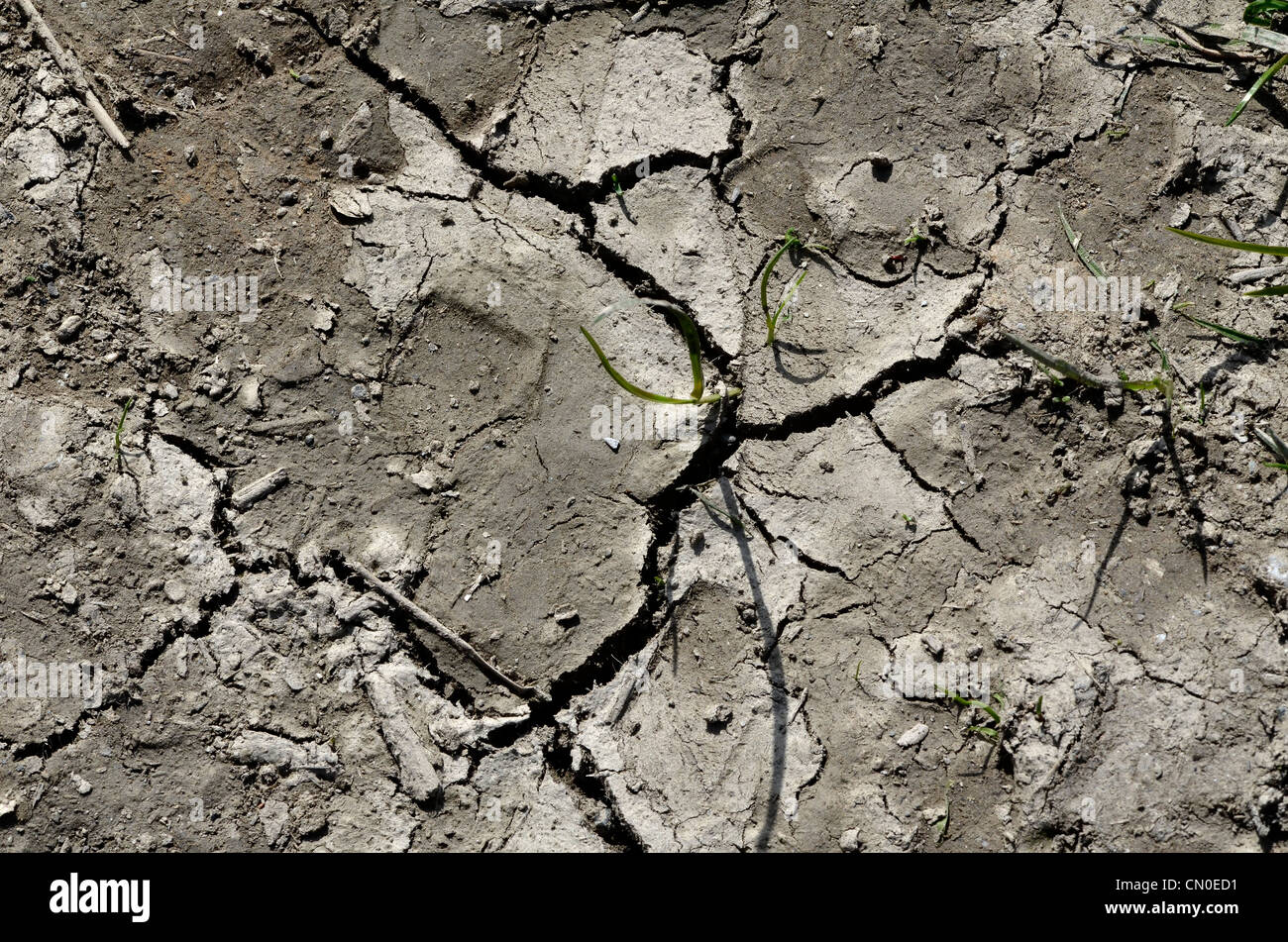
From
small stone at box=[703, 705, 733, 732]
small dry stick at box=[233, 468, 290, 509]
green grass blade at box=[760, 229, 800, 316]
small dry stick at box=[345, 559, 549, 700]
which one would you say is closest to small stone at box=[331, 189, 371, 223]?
small dry stick at box=[233, 468, 290, 509]

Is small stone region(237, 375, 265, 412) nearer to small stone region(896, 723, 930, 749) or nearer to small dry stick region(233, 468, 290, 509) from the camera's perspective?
small dry stick region(233, 468, 290, 509)

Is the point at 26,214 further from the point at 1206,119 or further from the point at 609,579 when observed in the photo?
the point at 1206,119

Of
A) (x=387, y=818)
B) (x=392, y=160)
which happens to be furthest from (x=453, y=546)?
(x=392, y=160)

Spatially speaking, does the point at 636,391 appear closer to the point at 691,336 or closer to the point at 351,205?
the point at 691,336

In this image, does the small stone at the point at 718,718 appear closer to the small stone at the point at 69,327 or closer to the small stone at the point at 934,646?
the small stone at the point at 934,646

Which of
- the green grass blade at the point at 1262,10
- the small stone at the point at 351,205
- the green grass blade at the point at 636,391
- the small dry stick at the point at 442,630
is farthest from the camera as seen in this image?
the small stone at the point at 351,205

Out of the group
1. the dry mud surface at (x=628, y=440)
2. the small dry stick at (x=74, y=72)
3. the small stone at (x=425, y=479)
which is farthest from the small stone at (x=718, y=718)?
the small dry stick at (x=74, y=72)
